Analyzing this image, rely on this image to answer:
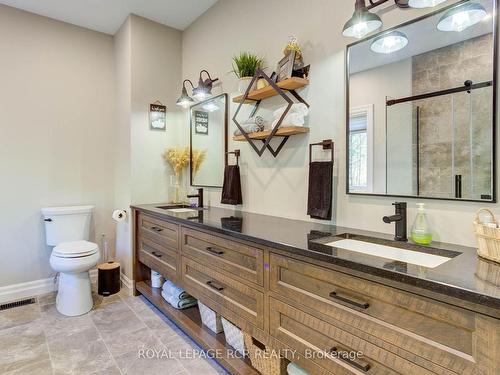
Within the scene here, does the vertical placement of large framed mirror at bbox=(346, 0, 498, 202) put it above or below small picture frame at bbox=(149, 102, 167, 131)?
below

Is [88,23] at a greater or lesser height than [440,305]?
greater

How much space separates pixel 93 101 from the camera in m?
3.27

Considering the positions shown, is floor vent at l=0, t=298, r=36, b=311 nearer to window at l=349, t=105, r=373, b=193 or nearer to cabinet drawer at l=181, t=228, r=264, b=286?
cabinet drawer at l=181, t=228, r=264, b=286

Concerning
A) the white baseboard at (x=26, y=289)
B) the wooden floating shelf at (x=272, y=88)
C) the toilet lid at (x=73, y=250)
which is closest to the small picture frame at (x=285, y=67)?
the wooden floating shelf at (x=272, y=88)

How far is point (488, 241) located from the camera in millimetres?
1019

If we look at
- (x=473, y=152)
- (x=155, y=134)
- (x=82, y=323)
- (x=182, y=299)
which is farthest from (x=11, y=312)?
(x=473, y=152)

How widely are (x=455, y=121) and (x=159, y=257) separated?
2.19 m

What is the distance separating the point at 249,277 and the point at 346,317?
564 mm

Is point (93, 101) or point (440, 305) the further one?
point (93, 101)

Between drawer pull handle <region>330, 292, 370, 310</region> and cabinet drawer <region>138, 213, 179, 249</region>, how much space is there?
4.46 feet

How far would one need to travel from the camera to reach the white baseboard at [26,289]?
9.16 feet

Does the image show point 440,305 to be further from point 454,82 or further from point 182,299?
point 182,299

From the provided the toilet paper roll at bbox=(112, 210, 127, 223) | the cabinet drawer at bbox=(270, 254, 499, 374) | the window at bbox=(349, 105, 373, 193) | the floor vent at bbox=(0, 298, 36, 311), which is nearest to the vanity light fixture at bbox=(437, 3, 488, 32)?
the window at bbox=(349, 105, 373, 193)

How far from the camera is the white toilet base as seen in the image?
2527mm
